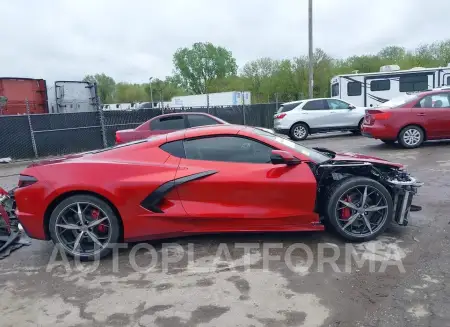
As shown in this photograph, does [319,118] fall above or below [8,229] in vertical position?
above

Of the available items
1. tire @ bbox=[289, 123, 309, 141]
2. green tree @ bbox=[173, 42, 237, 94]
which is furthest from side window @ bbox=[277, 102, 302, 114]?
green tree @ bbox=[173, 42, 237, 94]

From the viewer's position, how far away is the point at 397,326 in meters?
2.58

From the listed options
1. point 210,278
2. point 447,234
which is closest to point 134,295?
point 210,278

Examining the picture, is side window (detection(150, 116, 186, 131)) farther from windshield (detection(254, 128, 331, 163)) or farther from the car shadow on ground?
windshield (detection(254, 128, 331, 163))

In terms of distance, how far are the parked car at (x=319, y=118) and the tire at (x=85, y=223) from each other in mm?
11356

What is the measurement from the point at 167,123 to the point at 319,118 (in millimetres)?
6801

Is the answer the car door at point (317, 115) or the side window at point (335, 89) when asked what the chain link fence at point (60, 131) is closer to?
the car door at point (317, 115)

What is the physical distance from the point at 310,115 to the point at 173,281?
11959 millimetres

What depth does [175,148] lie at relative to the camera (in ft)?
13.2

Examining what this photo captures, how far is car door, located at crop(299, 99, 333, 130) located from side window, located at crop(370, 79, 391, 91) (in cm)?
565

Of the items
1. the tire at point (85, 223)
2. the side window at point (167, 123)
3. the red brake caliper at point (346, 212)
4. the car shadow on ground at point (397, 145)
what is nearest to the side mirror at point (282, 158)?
the red brake caliper at point (346, 212)

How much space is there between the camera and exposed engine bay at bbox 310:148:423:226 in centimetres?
399

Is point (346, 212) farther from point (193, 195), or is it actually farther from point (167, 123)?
point (167, 123)

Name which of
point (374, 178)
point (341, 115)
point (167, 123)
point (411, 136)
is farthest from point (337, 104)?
point (374, 178)
